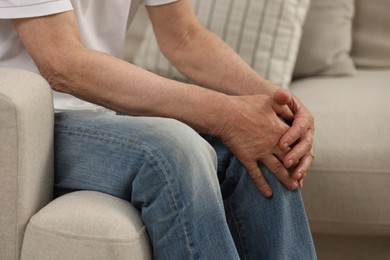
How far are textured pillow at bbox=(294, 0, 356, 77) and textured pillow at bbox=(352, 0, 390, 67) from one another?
7 cm

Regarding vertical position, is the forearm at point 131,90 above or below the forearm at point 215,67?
above

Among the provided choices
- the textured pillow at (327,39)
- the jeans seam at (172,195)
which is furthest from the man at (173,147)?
the textured pillow at (327,39)

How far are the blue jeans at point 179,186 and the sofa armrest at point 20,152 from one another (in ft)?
0.25

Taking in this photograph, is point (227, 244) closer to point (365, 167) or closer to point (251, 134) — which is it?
point (251, 134)

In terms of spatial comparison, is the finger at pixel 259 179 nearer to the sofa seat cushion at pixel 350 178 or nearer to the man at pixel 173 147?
the man at pixel 173 147

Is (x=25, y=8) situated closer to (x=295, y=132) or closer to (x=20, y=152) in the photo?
(x=20, y=152)

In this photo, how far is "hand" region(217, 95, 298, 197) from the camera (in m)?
1.47

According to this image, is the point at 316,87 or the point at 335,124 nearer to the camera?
the point at 335,124

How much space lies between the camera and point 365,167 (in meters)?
1.84

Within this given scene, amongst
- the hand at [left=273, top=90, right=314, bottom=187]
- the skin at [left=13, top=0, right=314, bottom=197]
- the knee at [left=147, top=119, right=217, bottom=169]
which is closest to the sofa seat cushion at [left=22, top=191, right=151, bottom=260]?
the knee at [left=147, top=119, right=217, bottom=169]

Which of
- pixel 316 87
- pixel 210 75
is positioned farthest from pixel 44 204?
pixel 316 87

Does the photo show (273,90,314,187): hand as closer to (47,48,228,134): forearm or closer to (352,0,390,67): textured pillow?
(47,48,228,134): forearm

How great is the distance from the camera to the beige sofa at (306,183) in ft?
4.30

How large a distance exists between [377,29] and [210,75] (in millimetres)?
821
